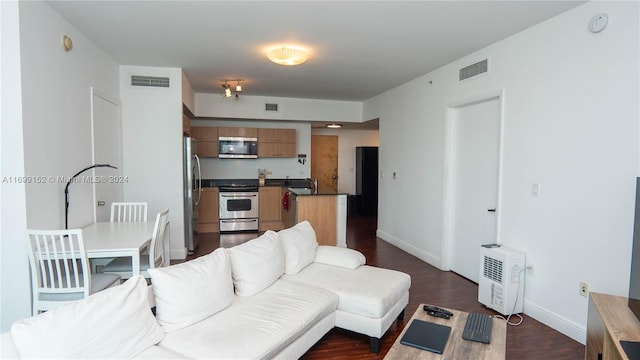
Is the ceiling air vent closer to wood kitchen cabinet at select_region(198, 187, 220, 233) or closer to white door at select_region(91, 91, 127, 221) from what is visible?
wood kitchen cabinet at select_region(198, 187, 220, 233)

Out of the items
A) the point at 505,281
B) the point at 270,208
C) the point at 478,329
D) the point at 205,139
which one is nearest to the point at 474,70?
the point at 505,281

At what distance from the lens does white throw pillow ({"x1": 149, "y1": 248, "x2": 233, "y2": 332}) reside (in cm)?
206

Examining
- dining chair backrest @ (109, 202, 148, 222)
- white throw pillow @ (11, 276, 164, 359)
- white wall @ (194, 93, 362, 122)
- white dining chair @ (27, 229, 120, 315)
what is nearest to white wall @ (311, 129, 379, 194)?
white wall @ (194, 93, 362, 122)

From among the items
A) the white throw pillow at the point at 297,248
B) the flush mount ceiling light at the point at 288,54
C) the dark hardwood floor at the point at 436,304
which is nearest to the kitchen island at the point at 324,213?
the dark hardwood floor at the point at 436,304

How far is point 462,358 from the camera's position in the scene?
1.88m

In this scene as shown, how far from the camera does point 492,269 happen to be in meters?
3.50

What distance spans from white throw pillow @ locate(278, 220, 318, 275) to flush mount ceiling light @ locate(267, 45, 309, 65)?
1830 mm

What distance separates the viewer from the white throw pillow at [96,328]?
57.7 inches

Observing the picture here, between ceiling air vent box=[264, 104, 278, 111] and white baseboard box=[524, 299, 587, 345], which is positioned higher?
ceiling air vent box=[264, 104, 278, 111]

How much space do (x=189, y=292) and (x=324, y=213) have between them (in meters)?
3.27

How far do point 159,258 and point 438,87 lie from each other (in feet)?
13.0

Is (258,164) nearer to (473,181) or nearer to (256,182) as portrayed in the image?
(256,182)

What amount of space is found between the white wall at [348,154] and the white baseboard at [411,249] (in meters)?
3.08

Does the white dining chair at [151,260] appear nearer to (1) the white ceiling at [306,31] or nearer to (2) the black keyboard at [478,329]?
(1) the white ceiling at [306,31]
